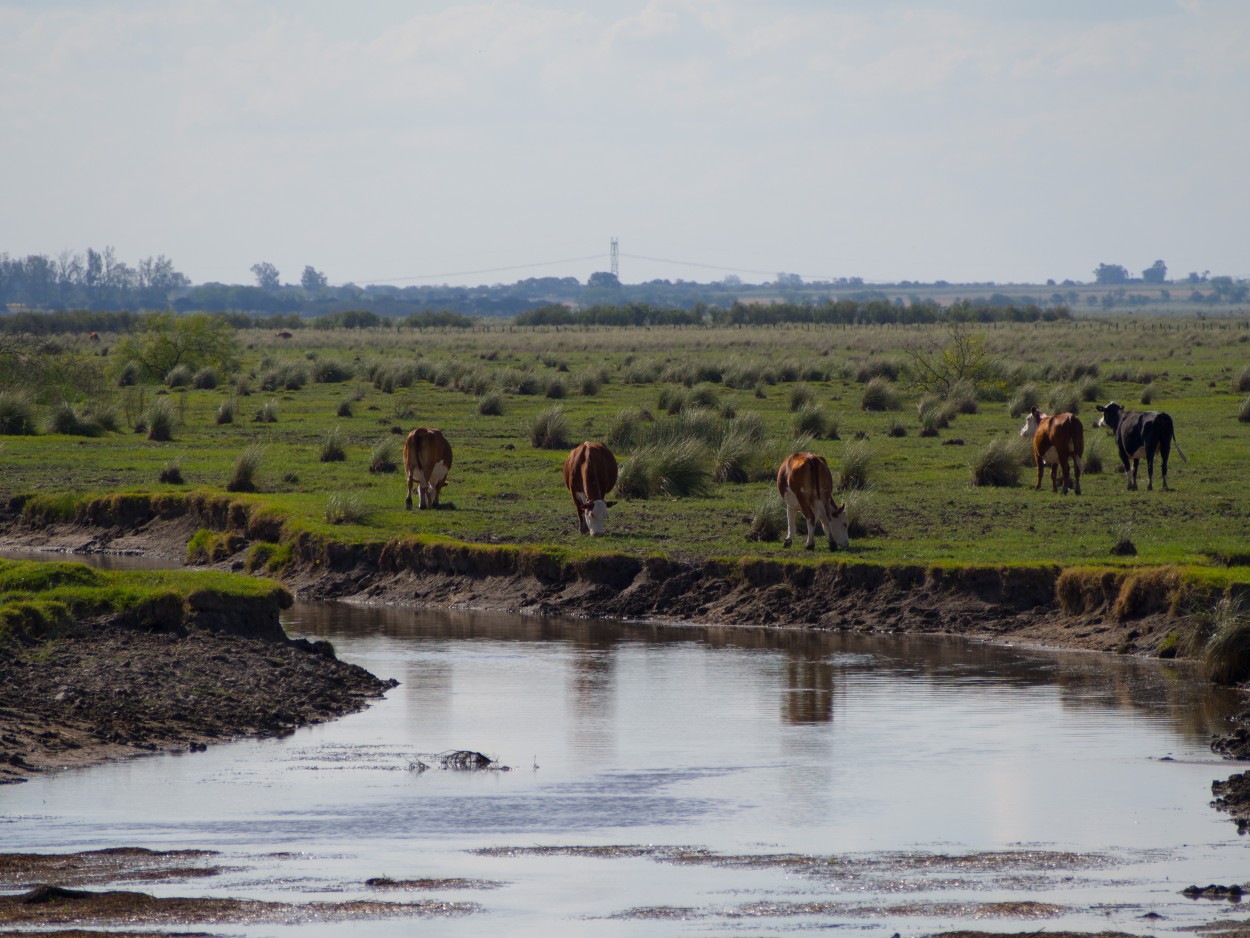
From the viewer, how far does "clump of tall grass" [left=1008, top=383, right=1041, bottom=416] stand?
40.0 meters

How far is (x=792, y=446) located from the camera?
100ft

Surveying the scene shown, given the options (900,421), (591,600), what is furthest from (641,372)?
(591,600)

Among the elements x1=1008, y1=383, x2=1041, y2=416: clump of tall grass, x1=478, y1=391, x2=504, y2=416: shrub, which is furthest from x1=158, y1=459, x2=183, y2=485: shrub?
x1=1008, y1=383, x2=1041, y2=416: clump of tall grass

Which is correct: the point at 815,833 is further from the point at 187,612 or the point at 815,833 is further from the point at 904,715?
the point at 187,612

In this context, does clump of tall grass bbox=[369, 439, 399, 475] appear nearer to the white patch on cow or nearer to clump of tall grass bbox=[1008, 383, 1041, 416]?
the white patch on cow

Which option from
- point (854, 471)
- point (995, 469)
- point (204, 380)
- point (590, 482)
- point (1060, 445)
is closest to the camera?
point (590, 482)

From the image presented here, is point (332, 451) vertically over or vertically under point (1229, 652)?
over

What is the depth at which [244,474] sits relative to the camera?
1078 inches

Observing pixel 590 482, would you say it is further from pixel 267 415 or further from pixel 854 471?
pixel 267 415

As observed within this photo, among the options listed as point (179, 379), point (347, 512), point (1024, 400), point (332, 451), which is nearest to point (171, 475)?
point (332, 451)

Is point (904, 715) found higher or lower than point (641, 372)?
lower

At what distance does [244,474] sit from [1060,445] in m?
13.5

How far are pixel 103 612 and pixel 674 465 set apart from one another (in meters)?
11.8

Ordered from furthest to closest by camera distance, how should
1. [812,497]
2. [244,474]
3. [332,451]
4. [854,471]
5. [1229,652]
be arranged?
[332,451], [244,474], [854,471], [812,497], [1229,652]
